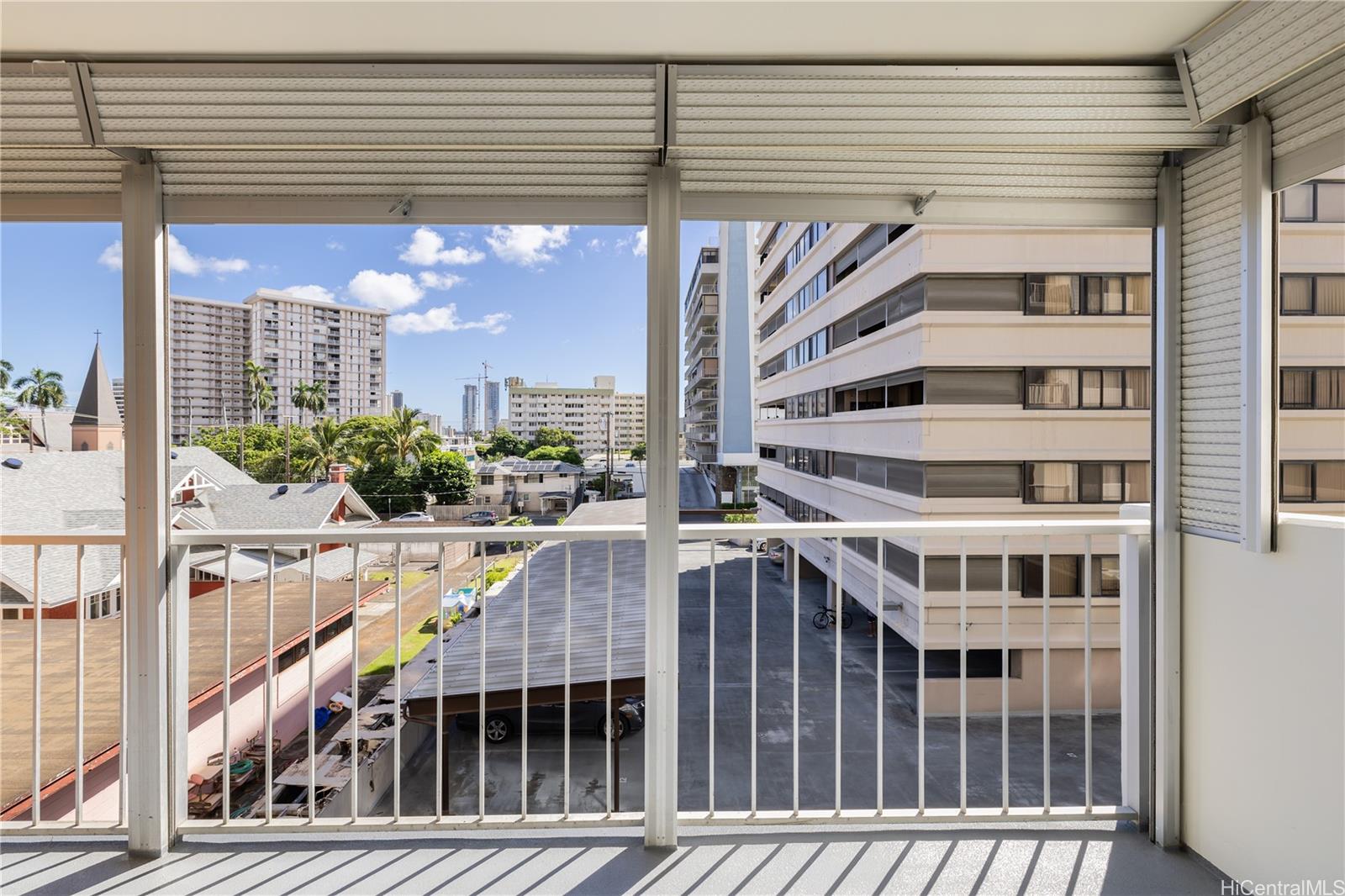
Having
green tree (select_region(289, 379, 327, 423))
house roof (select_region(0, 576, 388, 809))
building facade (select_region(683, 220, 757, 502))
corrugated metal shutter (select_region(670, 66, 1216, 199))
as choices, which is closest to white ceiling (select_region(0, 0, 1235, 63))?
corrugated metal shutter (select_region(670, 66, 1216, 199))

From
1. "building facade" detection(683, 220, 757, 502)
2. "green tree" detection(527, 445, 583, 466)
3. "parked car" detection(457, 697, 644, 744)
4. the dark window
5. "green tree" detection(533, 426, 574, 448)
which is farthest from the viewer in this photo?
"building facade" detection(683, 220, 757, 502)

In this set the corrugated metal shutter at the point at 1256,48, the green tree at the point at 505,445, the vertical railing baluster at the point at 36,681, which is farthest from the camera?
the green tree at the point at 505,445

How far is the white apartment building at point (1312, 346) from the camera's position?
63.7 inches

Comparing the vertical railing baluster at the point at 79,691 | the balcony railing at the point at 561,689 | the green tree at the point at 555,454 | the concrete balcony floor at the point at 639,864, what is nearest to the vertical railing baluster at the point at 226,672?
the balcony railing at the point at 561,689

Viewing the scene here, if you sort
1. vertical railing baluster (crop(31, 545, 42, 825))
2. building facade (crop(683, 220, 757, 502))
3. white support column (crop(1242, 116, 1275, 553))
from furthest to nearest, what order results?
building facade (crop(683, 220, 757, 502)) < vertical railing baluster (crop(31, 545, 42, 825)) < white support column (crop(1242, 116, 1275, 553))

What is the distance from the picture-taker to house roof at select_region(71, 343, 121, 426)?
1937 millimetres

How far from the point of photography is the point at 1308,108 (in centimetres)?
152

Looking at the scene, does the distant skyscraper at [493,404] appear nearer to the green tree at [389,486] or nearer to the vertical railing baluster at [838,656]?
the green tree at [389,486]

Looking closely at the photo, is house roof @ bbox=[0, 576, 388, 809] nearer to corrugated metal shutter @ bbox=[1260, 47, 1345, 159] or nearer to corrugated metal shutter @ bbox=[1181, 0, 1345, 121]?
corrugated metal shutter @ bbox=[1181, 0, 1345, 121]

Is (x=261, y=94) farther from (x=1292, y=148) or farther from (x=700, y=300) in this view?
(x=700, y=300)

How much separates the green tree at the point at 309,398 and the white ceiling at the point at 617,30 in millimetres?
1218

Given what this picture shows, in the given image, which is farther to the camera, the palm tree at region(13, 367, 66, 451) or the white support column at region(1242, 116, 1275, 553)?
the palm tree at region(13, 367, 66, 451)

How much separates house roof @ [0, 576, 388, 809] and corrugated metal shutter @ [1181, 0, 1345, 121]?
3.17 metres

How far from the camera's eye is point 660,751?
1.80 meters
